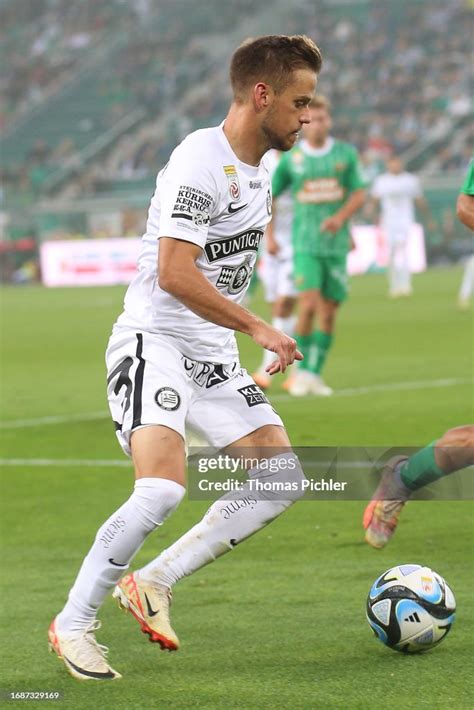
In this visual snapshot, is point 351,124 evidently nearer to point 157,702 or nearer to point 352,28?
point 352,28

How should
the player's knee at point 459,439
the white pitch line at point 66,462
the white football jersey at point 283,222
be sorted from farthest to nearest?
the white football jersey at point 283,222, the white pitch line at point 66,462, the player's knee at point 459,439

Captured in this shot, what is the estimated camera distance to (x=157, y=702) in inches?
163

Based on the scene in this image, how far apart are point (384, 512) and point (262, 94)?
2.00 meters

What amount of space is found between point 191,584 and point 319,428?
4071mm

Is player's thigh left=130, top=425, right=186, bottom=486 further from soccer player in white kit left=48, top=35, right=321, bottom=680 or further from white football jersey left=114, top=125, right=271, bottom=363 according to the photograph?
white football jersey left=114, top=125, right=271, bottom=363

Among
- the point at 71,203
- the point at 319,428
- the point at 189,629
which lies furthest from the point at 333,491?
the point at 71,203

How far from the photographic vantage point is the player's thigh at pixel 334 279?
11.7m

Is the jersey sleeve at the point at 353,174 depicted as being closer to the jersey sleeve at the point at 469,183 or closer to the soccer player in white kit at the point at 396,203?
the jersey sleeve at the point at 469,183

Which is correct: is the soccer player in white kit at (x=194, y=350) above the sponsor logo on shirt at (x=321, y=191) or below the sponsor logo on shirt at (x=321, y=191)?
above

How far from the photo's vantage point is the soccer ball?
4613 millimetres

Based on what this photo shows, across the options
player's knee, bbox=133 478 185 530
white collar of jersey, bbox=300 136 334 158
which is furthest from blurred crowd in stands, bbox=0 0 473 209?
player's knee, bbox=133 478 185 530

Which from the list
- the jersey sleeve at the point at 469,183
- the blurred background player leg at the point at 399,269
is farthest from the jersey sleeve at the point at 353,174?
the blurred background player leg at the point at 399,269

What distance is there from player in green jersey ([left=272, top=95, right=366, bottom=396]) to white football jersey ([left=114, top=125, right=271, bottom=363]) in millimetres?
6790

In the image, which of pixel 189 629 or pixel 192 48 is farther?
pixel 192 48
